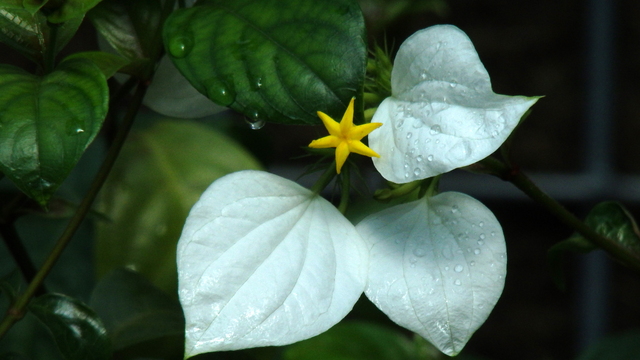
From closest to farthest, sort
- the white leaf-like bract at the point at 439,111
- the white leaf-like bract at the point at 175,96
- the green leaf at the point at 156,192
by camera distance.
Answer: the white leaf-like bract at the point at 439,111, the white leaf-like bract at the point at 175,96, the green leaf at the point at 156,192

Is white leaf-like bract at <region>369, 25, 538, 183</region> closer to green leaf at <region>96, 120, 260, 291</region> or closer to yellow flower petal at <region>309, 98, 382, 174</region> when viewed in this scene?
yellow flower petal at <region>309, 98, 382, 174</region>

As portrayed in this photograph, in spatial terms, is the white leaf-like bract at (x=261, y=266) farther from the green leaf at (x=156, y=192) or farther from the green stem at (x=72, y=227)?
the green leaf at (x=156, y=192)

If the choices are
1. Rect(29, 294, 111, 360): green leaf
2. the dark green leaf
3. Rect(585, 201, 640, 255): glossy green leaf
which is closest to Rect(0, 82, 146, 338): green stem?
Rect(29, 294, 111, 360): green leaf

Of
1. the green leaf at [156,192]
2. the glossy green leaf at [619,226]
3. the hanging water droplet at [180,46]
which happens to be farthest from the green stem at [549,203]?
the green leaf at [156,192]

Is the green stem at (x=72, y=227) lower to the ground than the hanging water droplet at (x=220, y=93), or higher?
lower

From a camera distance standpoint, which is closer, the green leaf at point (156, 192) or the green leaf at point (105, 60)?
the green leaf at point (105, 60)

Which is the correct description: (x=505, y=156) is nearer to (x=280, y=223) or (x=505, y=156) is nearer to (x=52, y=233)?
(x=280, y=223)

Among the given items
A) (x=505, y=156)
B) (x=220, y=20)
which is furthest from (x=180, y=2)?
(x=505, y=156)
